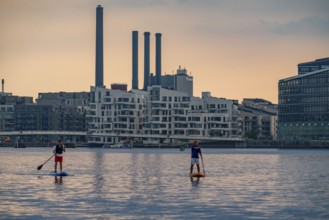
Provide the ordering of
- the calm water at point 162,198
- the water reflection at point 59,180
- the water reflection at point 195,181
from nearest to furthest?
the calm water at point 162,198
the water reflection at point 195,181
the water reflection at point 59,180

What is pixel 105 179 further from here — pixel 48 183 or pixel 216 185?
pixel 216 185

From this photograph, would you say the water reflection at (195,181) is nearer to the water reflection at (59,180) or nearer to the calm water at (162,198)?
the calm water at (162,198)

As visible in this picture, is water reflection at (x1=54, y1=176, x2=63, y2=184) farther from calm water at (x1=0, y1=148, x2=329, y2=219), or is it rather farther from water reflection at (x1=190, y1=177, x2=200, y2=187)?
water reflection at (x1=190, y1=177, x2=200, y2=187)

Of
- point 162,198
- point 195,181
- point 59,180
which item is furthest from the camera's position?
point 59,180

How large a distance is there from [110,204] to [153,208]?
2610 millimetres

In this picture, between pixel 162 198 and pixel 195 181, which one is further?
pixel 195 181

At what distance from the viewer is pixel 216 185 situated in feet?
171

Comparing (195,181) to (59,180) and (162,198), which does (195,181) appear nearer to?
(59,180)

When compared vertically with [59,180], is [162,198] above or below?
below

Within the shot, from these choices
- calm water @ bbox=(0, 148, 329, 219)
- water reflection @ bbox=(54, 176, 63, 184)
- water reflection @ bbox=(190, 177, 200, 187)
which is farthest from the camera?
water reflection @ bbox=(54, 176, 63, 184)

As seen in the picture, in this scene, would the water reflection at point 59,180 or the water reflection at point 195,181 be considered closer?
the water reflection at point 195,181

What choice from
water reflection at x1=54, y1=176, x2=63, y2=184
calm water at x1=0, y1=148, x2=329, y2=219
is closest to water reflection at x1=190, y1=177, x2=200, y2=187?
calm water at x1=0, y1=148, x2=329, y2=219

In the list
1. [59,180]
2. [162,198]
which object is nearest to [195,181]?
[59,180]

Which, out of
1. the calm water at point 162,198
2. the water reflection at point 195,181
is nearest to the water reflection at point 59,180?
the calm water at point 162,198
